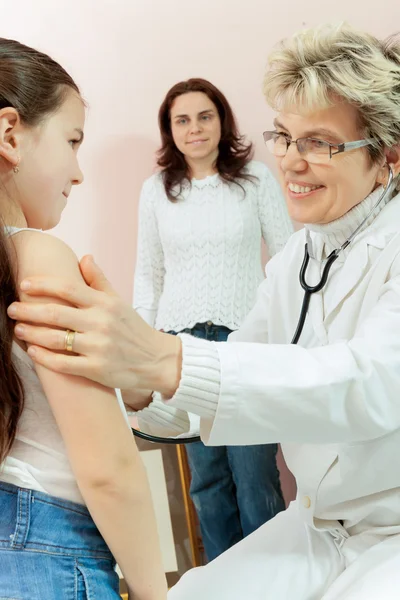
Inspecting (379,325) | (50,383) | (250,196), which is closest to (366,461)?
(379,325)

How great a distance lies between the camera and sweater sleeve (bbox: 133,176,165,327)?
107 inches

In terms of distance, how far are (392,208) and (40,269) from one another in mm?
750

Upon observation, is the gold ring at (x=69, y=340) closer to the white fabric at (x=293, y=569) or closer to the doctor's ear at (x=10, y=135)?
the doctor's ear at (x=10, y=135)

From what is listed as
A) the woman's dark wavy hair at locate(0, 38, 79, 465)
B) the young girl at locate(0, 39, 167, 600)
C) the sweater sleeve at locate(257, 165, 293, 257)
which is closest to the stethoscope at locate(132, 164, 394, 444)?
the young girl at locate(0, 39, 167, 600)

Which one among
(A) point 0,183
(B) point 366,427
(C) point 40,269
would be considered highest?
(A) point 0,183

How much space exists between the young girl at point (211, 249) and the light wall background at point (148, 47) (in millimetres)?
285

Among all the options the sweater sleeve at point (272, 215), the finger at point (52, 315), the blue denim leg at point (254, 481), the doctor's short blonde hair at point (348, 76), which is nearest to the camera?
the finger at point (52, 315)

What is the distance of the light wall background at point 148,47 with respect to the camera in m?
2.99

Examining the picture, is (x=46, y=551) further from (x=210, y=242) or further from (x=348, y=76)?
(x=210, y=242)

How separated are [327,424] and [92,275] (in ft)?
1.42

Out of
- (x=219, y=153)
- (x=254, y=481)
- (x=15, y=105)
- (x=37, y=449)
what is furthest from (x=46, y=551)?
(x=219, y=153)

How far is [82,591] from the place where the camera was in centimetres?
96

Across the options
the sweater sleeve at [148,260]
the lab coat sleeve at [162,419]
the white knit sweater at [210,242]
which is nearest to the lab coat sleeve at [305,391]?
the lab coat sleeve at [162,419]

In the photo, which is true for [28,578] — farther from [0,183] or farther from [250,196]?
[250,196]
